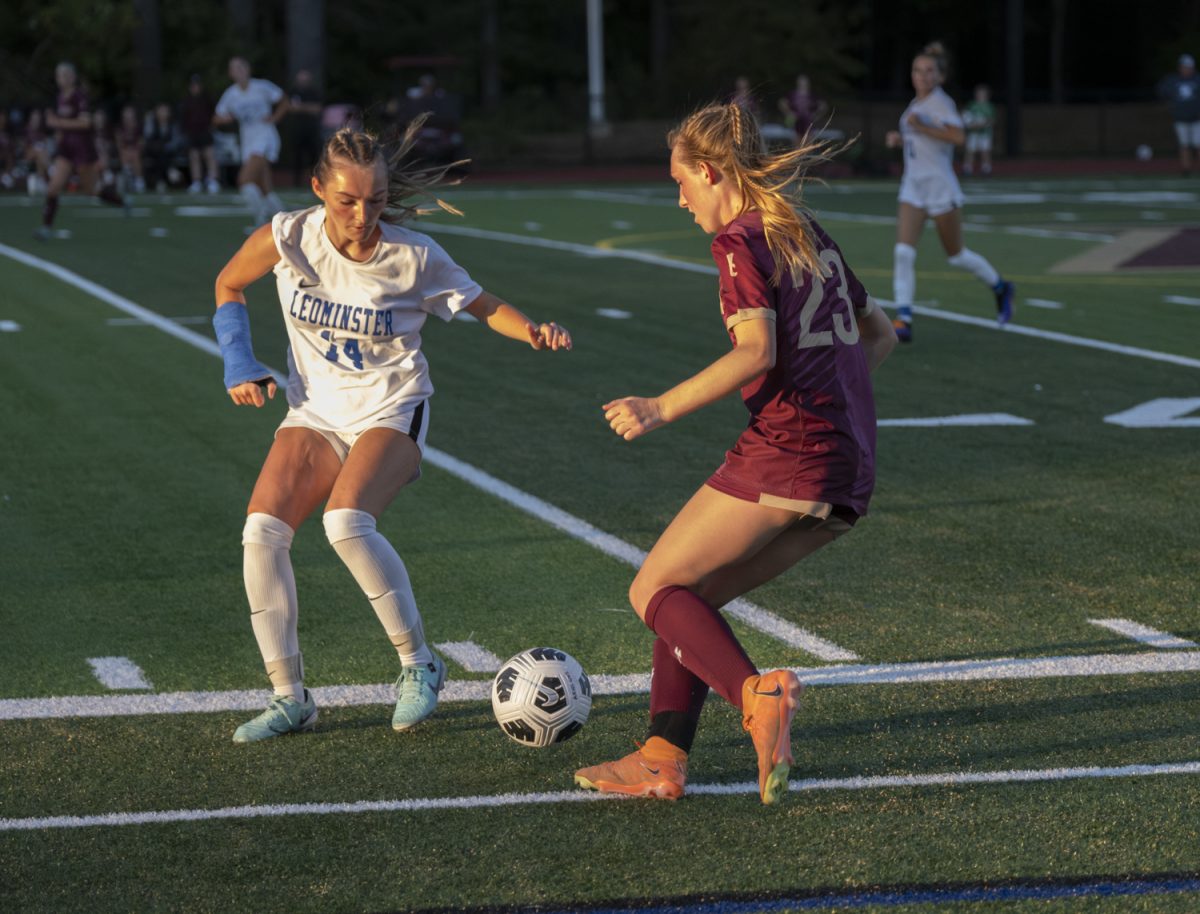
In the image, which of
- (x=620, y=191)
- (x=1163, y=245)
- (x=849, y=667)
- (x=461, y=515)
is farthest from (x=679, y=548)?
(x=620, y=191)

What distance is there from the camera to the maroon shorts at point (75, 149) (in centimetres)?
2470

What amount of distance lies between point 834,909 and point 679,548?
112 centimetres

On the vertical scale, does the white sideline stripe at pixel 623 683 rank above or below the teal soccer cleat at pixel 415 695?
below

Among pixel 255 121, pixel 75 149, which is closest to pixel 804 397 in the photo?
pixel 255 121

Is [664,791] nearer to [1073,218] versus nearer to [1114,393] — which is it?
[1114,393]

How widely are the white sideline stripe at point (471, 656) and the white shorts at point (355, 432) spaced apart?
2.90 ft

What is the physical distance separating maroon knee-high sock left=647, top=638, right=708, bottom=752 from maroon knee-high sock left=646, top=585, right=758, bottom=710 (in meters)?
0.10

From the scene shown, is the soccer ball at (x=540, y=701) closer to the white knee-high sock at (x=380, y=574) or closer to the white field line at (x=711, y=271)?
the white knee-high sock at (x=380, y=574)

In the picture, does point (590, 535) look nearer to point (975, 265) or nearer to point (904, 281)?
point (904, 281)

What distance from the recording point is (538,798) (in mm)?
5262

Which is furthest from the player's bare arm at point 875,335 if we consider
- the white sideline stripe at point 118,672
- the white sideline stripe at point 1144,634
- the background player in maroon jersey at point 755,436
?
the white sideline stripe at point 118,672

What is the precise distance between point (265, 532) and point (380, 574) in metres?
0.36

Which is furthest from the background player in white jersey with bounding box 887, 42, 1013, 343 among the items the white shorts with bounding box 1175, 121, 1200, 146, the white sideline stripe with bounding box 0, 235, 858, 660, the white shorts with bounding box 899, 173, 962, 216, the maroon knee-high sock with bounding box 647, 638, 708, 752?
the white shorts with bounding box 1175, 121, 1200, 146

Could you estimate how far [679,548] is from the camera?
5.17 m
